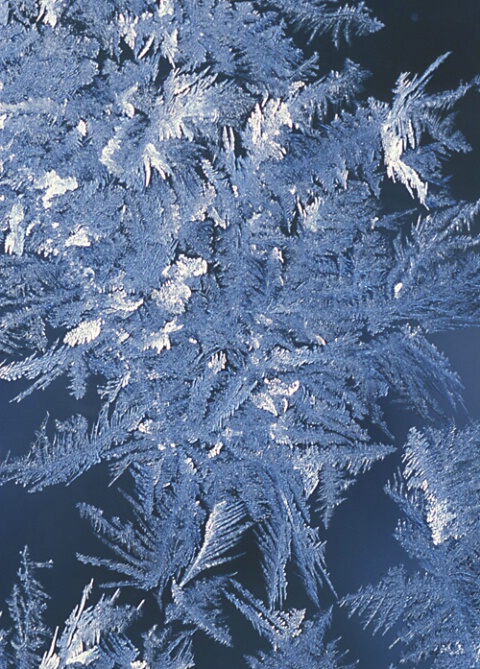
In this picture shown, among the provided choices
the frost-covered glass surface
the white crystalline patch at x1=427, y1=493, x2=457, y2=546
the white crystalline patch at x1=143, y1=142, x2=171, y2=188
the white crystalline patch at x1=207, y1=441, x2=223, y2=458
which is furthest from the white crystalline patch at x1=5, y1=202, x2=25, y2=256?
the white crystalline patch at x1=427, y1=493, x2=457, y2=546

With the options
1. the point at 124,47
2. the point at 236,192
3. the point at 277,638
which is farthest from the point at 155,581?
the point at 124,47

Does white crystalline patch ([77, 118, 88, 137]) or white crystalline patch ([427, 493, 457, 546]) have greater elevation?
white crystalline patch ([77, 118, 88, 137])

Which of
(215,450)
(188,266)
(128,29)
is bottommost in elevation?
(215,450)

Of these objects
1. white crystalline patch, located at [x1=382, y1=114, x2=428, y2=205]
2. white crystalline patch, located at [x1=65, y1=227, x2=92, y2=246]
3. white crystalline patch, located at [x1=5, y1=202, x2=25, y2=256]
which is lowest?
white crystalline patch, located at [x1=5, y1=202, x2=25, y2=256]

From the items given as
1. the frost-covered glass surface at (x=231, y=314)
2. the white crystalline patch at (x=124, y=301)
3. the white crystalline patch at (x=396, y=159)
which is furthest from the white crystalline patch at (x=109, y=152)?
the white crystalline patch at (x=396, y=159)

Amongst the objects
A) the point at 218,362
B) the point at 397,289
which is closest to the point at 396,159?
the point at 397,289

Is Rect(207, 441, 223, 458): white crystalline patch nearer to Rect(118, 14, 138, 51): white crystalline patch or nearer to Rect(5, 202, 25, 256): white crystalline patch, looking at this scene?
Rect(5, 202, 25, 256): white crystalline patch

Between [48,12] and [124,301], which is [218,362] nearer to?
[124,301]
